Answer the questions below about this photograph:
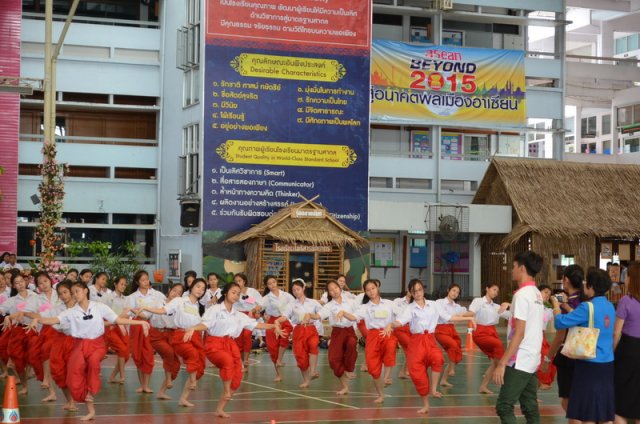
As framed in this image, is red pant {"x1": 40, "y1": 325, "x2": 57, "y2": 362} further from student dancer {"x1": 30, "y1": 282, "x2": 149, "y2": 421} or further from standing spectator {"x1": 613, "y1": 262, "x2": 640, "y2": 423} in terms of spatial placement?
standing spectator {"x1": 613, "y1": 262, "x2": 640, "y2": 423}

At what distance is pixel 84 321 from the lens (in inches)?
610

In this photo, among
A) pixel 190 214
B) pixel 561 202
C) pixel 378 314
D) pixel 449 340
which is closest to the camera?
pixel 378 314

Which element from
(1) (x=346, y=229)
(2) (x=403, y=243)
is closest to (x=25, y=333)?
(1) (x=346, y=229)

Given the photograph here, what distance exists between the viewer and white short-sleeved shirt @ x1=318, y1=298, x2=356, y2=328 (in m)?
18.9

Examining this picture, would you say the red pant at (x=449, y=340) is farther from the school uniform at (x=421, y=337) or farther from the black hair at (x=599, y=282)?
the black hair at (x=599, y=282)

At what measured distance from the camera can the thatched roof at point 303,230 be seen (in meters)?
31.7

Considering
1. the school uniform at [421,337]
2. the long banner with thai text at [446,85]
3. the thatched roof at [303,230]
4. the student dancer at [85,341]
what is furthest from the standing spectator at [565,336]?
the long banner with thai text at [446,85]

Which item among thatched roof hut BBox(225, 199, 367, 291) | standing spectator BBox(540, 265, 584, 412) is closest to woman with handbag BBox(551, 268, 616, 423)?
standing spectator BBox(540, 265, 584, 412)

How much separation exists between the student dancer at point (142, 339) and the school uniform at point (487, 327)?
533 cm

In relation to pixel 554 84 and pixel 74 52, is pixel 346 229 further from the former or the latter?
pixel 554 84

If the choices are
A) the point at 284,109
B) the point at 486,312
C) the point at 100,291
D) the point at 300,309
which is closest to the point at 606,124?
the point at 284,109

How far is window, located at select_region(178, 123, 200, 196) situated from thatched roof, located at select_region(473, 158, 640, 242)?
10.3 meters

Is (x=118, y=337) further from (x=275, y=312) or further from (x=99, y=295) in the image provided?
(x=275, y=312)

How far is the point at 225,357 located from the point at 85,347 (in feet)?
6.20
